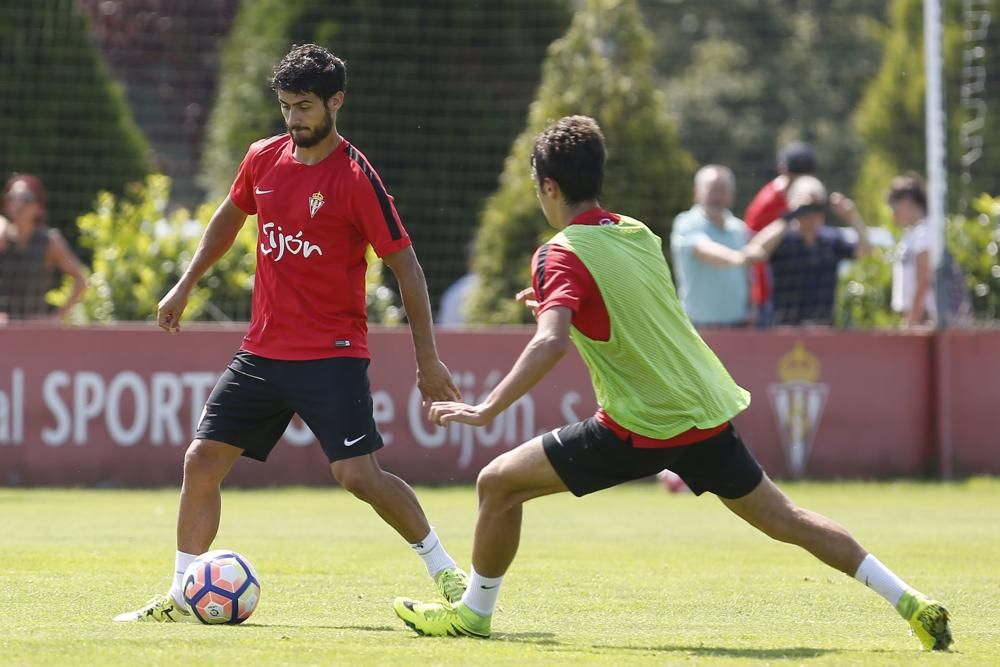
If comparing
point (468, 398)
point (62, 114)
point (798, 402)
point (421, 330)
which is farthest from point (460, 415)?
point (62, 114)

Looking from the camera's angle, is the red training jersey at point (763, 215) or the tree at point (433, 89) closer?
the red training jersey at point (763, 215)

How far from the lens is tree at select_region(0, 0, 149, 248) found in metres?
18.7

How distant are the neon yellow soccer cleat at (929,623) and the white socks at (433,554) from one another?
1827mm

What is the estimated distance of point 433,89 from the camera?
2017 cm

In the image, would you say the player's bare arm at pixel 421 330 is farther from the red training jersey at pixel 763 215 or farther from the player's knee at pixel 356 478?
the red training jersey at pixel 763 215

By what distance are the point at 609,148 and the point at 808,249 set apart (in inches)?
124

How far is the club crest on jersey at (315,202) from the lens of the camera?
6797 millimetres

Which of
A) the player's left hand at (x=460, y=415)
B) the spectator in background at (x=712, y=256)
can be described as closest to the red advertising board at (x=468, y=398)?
the spectator in background at (x=712, y=256)

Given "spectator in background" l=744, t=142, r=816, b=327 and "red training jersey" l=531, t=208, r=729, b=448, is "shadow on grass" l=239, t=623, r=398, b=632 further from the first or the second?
"spectator in background" l=744, t=142, r=816, b=327

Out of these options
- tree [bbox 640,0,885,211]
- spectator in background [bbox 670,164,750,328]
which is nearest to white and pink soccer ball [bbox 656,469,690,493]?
spectator in background [bbox 670,164,750,328]

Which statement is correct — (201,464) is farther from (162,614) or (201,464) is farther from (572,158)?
(572,158)

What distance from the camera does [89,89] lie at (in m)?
20.1

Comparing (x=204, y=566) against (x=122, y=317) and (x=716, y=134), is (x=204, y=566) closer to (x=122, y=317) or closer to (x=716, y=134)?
(x=122, y=317)

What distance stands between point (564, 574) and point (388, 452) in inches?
227
